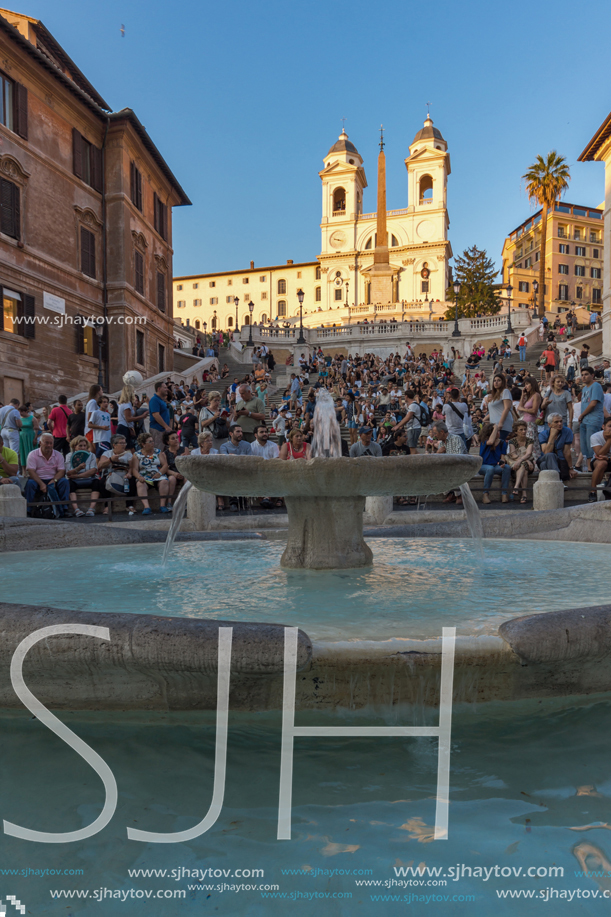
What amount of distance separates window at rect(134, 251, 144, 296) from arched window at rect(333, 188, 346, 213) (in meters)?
55.4

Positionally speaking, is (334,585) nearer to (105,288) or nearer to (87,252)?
(87,252)

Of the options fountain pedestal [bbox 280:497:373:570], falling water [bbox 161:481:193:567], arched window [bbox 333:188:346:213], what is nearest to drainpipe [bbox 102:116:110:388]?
falling water [bbox 161:481:193:567]

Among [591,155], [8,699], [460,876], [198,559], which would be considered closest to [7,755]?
[8,699]

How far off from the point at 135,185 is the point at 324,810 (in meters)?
28.4

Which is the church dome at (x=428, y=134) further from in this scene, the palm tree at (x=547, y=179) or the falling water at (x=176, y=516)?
the falling water at (x=176, y=516)

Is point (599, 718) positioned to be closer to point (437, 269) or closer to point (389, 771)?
point (389, 771)

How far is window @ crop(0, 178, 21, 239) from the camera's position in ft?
63.2

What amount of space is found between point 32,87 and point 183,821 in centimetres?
2435

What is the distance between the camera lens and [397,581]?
4055 millimetres

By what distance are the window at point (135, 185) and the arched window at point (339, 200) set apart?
54380 millimetres

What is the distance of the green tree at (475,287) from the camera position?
54438 mm

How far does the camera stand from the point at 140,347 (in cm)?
2667

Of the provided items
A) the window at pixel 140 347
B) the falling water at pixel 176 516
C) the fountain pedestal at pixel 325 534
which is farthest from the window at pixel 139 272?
the fountain pedestal at pixel 325 534

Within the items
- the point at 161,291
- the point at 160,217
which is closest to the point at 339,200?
the point at 160,217
